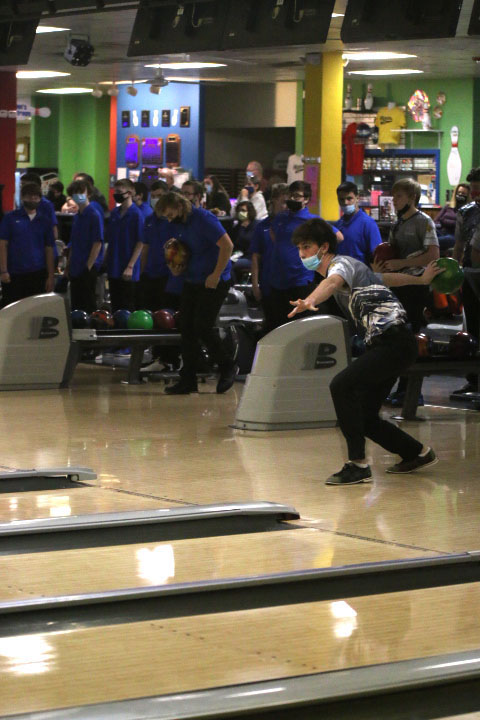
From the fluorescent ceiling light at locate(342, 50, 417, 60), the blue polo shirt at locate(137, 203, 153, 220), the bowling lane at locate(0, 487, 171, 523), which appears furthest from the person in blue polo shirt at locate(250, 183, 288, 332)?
the fluorescent ceiling light at locate(342, 50, 417, 60)

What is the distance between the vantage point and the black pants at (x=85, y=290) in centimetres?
1101

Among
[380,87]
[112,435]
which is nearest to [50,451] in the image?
[112,435]

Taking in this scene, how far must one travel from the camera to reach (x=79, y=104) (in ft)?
81.1

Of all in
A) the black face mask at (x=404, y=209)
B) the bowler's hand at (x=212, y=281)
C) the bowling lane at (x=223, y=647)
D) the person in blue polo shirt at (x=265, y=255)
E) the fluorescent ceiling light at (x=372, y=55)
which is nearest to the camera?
the bowling lane at (x=223, y=647)

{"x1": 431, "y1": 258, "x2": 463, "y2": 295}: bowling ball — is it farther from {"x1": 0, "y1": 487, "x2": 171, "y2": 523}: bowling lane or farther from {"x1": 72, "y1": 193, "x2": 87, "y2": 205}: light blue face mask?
{"x1": 72, "y1": 193, "x2": 87, "y2": 205}: light blue face mask

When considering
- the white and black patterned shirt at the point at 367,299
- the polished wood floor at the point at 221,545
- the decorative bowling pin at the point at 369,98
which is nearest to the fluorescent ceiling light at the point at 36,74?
the decorative bowling pin at the point at 369,98

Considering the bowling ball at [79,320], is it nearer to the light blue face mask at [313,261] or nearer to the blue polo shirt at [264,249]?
the blue polo shirt at [264,249]

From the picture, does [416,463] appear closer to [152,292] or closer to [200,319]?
[200,319]

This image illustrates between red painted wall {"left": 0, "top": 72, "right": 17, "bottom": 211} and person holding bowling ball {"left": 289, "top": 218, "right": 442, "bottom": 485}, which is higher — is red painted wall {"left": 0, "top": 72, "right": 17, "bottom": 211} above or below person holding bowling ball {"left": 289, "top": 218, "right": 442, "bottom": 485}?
above

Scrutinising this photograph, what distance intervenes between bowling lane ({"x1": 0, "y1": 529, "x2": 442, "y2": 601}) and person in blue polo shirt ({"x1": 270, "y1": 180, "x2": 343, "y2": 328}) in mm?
4269

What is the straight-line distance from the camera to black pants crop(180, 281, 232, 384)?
8.91m

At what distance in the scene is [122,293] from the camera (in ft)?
36.4

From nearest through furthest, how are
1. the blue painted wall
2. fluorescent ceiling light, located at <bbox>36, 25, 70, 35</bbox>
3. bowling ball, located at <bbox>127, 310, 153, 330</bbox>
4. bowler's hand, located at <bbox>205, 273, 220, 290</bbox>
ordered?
bowler's hand, located at <bbox>205, 273, 220, 290</bbox> < bowling ball, located at <bbox>127, 310, 153, 330</bbox> < fluorescent ceiling light, located at <bbox>36, 25, 70, 35</bbox> < the blue painted wall

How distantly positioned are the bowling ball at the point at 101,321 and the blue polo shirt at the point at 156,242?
775 millimetres
